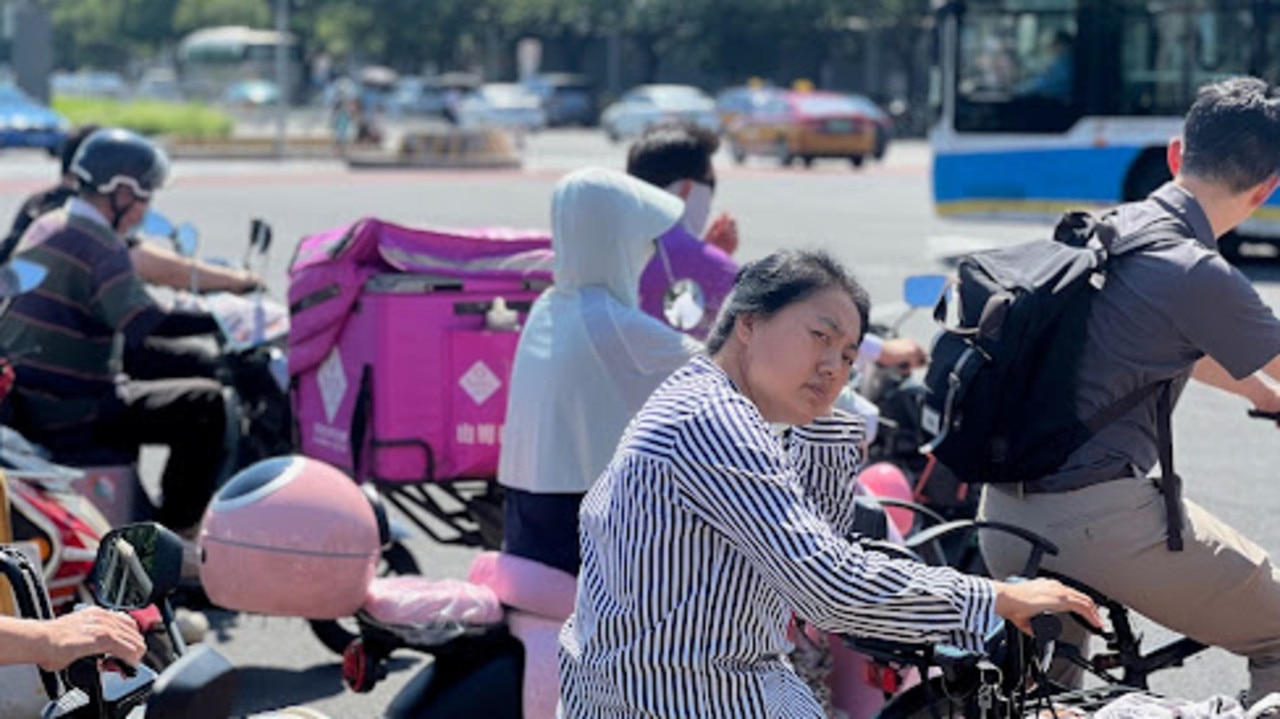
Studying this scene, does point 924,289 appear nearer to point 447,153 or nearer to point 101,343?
point 101,343

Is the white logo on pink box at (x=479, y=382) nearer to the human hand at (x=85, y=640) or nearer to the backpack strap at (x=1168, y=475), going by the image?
the backpack strap at (x=1168, y=475)

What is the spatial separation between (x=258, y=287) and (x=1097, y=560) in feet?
14.1

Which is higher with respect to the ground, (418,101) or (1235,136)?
(1235,136)

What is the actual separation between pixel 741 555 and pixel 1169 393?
1.56 meters

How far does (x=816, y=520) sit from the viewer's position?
334 centimetres

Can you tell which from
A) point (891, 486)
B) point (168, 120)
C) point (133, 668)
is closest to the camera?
point (133, 668)

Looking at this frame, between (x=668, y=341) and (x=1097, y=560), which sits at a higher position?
(x=668, y=341)

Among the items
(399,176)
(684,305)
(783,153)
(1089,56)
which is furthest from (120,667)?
(783,153)

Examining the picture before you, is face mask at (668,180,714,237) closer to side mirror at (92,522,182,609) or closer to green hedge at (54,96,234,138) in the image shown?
side mirror at (92,522,182,609)

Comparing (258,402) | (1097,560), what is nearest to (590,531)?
(1097,560)

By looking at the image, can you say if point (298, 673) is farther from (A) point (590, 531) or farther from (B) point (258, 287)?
(A) point (590, 531)

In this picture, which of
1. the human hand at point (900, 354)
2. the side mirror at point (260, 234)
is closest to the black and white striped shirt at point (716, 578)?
the human hand at point (900, 354)

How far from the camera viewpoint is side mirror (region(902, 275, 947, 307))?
5.52 m

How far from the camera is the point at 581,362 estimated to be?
5164 mm
